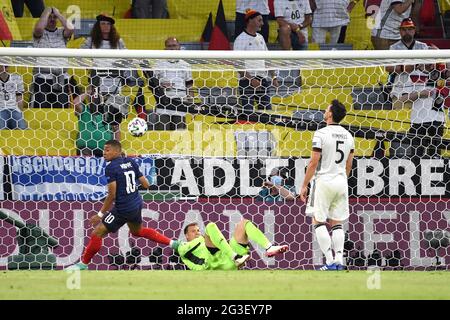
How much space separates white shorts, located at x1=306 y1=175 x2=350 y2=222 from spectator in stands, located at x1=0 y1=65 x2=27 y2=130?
379cm

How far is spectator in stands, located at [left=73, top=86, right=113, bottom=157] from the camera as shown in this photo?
460 inches

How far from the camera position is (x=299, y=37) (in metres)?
14.4

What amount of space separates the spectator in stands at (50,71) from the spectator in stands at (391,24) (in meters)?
4.09

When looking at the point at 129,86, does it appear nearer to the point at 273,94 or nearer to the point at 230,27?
the point at 273,94

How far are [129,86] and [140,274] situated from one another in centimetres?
350


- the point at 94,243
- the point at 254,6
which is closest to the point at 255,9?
the point at 254,6

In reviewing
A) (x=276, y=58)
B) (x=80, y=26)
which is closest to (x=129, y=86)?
(x=276, y=58)

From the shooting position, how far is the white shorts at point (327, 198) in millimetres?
9719

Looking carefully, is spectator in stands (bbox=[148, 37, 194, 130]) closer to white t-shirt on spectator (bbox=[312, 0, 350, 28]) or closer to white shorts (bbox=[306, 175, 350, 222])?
white shorts (bbox=[306, 175, 350, 222])

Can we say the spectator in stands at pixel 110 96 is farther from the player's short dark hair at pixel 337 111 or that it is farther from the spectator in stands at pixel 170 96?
the player's short dark hair at pixel 337 111

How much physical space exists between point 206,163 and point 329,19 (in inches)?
165

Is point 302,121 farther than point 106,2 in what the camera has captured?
No

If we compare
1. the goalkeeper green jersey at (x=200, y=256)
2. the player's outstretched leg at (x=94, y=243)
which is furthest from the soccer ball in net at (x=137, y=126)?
the goalkeeper green jersey at (x=200, y=256)

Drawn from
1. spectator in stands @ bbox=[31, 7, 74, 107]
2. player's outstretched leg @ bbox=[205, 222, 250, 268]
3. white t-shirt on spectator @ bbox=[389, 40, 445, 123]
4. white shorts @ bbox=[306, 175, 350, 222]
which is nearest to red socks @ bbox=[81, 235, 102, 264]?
player's outstretched leg @ bbox=[205, 222, 250, 268]
